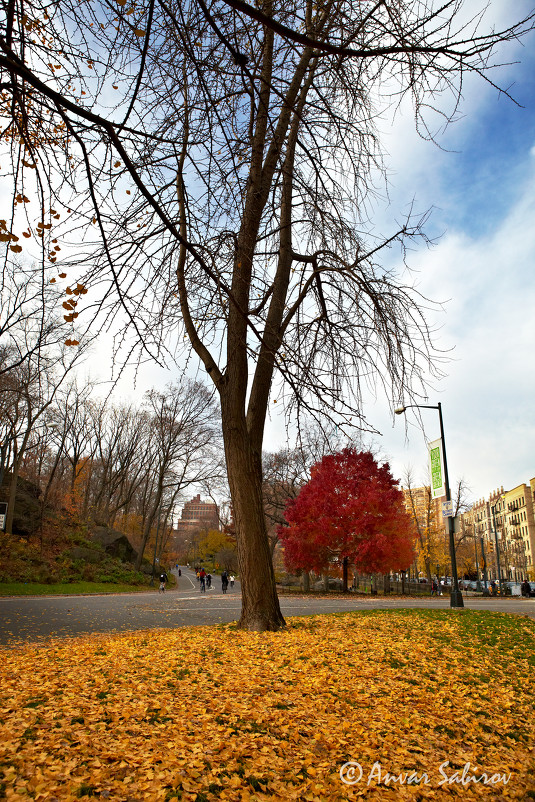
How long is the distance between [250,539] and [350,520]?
1570 centimetres

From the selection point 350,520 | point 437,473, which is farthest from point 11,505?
point 437,473

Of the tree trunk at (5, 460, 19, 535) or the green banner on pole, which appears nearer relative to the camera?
the green banner on pole

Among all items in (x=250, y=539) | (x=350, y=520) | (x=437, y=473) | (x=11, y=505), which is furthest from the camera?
(x=11, y=505)

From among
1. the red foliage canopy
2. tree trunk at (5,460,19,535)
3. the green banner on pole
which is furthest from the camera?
tree trunk at (5,460,19,535)

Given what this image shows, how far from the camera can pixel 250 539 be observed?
306 inches

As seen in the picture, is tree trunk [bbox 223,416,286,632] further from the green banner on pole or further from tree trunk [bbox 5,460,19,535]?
tree trunk [bbox 5,460,19,535]

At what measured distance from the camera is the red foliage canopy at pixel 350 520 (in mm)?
22203

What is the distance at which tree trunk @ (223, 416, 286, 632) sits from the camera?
774 centimetres

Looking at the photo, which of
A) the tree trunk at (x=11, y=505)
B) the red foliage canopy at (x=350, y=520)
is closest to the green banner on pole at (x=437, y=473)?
the red foliage canopy at (x=350, y=520)

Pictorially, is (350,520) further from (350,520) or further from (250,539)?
(250,539)

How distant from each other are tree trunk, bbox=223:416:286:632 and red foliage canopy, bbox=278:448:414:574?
1372 centimetres

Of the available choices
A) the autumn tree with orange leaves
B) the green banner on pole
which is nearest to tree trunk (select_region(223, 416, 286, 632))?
the green banner on pole

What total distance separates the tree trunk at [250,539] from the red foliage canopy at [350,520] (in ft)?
45.0

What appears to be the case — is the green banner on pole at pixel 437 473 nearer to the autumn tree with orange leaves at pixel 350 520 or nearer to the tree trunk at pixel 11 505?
the autumn tree with orange leaves at pixel 350 520
